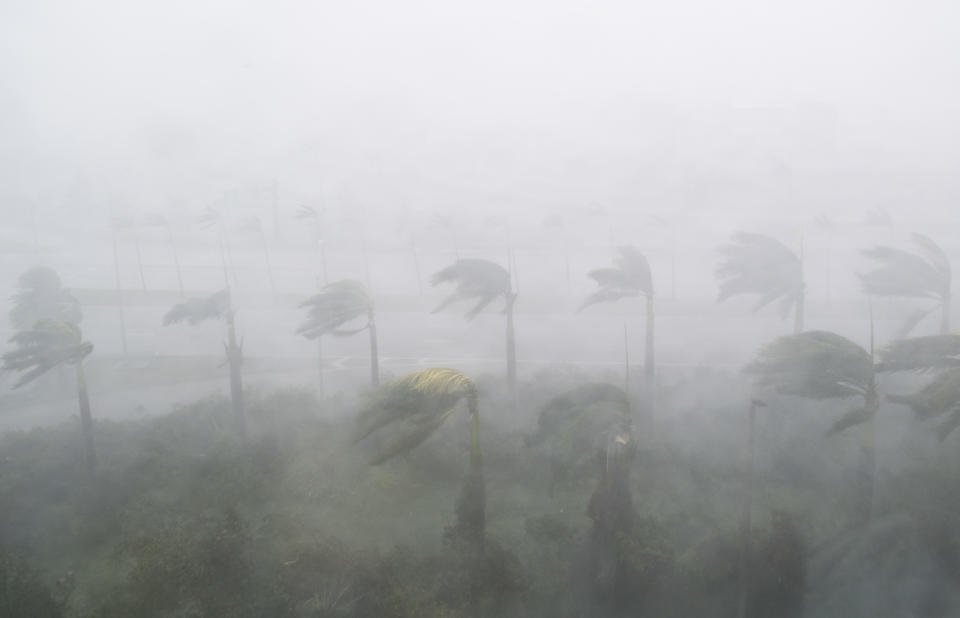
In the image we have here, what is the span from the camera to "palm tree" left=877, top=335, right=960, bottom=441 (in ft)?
28.7

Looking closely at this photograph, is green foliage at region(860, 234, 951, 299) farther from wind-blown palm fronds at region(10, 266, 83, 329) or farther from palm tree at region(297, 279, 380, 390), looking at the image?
wind-blown palm fronds at region(10, 266, 83, 329)

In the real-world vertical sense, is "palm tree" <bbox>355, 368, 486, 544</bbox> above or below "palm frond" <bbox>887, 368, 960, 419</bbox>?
above

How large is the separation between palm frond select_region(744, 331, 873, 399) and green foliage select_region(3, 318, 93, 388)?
15.2 m

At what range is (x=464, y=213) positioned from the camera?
51.3 m

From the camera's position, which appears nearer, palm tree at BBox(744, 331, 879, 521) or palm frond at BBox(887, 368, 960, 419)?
palm frond at BBox(887, 368, 960, 419)

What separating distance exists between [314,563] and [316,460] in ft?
14.4

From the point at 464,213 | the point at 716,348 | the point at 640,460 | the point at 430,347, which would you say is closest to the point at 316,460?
the point at 640,460

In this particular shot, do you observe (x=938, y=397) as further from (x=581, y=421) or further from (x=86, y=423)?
(x=86, y=423)

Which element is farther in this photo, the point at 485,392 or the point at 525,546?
the point at 485,392

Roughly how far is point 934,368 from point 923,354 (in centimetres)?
63

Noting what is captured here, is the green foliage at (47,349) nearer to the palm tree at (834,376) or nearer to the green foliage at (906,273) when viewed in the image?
the palm tree at (834,376)

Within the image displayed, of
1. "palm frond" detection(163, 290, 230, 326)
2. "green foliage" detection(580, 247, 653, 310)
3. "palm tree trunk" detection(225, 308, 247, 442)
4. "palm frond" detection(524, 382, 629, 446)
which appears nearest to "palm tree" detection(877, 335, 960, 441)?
"palm frond" detection(524, 382, 629, 446)

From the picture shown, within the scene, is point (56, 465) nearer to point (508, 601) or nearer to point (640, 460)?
point (508, 601)

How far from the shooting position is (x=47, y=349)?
1314cm
